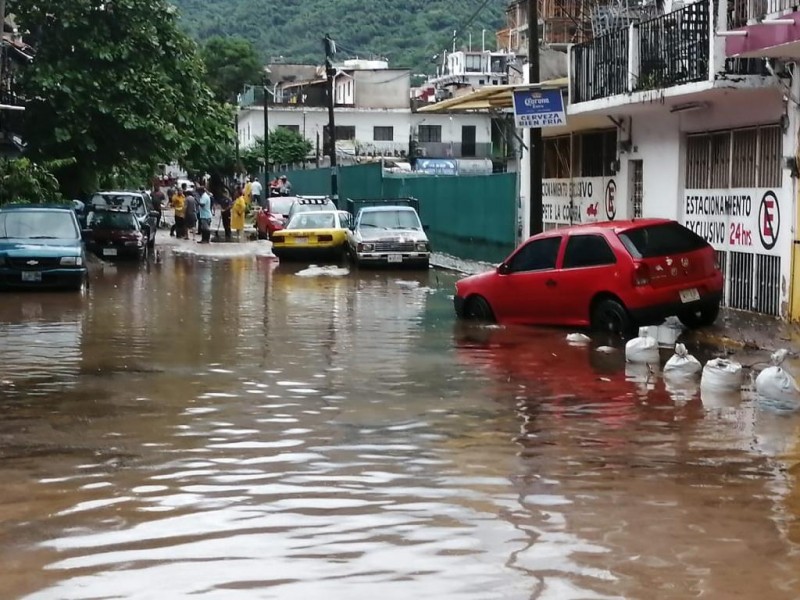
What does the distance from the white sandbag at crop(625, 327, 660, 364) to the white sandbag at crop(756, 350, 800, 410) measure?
3154mm

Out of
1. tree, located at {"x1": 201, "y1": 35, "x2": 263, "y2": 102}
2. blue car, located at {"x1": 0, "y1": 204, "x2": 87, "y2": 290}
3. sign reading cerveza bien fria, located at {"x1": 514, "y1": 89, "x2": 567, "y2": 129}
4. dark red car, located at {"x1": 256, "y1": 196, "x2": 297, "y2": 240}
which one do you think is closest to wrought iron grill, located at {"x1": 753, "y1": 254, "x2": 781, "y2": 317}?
sign reading cerveza bien fria, located at {"x1": 514, "y1": 89, "x2": 567, "y2": 129}

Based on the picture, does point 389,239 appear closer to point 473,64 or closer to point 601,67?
point 601,67

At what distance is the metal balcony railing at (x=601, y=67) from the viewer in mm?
21516

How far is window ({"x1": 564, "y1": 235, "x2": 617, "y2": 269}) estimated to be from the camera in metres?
16.1

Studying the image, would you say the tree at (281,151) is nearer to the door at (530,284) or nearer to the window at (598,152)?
the window at (598,152)

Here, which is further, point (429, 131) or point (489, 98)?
point (429, 131)

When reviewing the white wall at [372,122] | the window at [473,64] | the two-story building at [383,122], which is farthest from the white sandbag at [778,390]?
the window at [473,64]

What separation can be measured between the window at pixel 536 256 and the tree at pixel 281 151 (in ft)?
219

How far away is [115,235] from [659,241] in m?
20.0

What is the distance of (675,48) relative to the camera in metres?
19.4

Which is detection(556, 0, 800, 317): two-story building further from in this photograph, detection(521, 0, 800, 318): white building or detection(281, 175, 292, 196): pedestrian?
detection(281, 175, 292, 196): pedestrian

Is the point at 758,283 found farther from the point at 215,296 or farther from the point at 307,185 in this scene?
the point at 307,185

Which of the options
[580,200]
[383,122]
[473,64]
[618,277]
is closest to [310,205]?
[580,200]

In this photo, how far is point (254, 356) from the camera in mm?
14508
